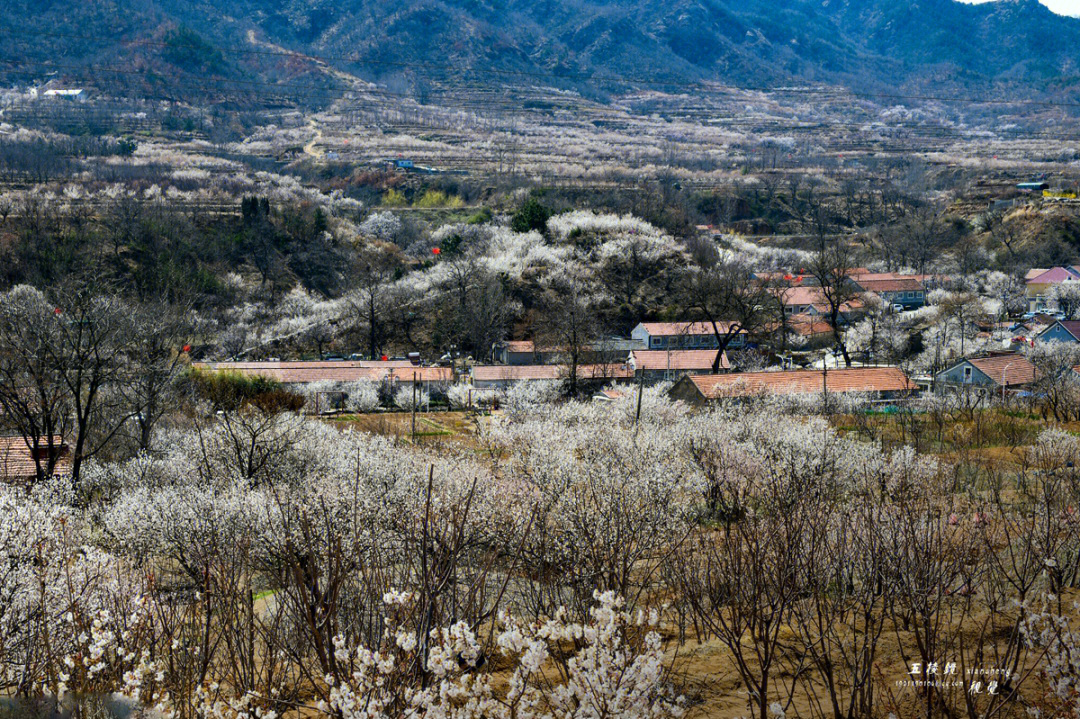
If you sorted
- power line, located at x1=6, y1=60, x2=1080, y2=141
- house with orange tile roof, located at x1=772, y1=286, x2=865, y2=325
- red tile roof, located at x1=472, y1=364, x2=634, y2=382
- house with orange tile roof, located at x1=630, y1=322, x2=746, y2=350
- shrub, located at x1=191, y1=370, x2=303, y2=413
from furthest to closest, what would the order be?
power line, located at x1=6, y1=60, x2=1080, y2=141, house with orange tile roof, located at x1=772, y1=286, x2=865, y2=325, house with orange tile roof, located at x1=630, y1=322, x2=746, y2=350, red tile roof, located at x1=472, y1=364, x2=634, y2=382, shrub, located at x1=191, y1=370, x2=303, y2=413

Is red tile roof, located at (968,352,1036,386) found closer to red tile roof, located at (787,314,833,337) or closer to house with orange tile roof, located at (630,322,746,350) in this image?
house with orange tile roof, located at (630,322,746,350)

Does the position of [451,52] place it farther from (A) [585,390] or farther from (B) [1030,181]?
(A) [585,390]

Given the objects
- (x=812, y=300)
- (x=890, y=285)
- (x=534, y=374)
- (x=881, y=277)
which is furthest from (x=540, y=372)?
(x=881, y=277)

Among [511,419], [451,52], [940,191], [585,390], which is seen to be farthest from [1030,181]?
[451,52]

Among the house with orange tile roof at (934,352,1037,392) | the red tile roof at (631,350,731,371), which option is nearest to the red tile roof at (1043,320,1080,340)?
the house with orange tile roof at (934,352,1037,392)

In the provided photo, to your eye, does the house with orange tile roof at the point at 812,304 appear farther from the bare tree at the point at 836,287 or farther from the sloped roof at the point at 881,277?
the sloped roof at the point at 881,277

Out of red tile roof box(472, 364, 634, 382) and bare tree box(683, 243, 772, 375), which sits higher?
bare tree box(683, 243, 772, 375)
